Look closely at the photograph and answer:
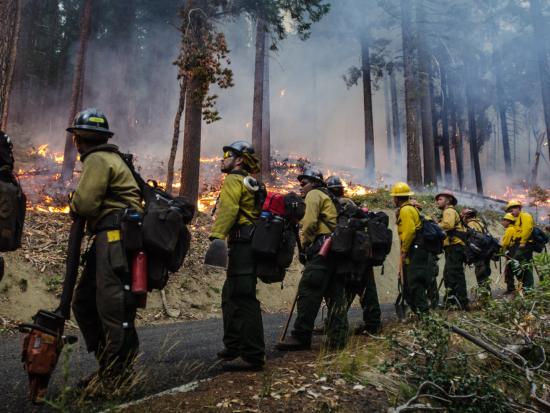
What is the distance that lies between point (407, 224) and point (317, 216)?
227cm

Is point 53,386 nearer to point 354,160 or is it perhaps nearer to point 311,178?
point 311,178

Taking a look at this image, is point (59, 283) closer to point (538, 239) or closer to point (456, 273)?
point (456, 273)

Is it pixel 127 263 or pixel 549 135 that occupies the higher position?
pixel 549 135

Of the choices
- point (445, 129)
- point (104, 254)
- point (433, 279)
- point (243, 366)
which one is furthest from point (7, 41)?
point (445, 129)

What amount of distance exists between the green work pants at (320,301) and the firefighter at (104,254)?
8.28ft

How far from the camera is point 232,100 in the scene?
38.3 m

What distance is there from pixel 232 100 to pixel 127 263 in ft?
117

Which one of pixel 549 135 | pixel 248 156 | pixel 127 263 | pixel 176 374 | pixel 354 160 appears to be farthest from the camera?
pixel 354 160

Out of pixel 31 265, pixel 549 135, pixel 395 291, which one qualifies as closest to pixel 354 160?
pixel 549 135

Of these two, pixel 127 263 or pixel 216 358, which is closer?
pixel 127 263

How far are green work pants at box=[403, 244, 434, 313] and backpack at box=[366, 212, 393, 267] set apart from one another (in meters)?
1.07

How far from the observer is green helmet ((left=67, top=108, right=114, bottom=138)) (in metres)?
4.09

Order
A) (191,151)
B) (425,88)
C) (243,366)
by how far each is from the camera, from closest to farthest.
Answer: (243,366)
(191,151)
(425,88)

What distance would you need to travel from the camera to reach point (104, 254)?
12.6 feet
